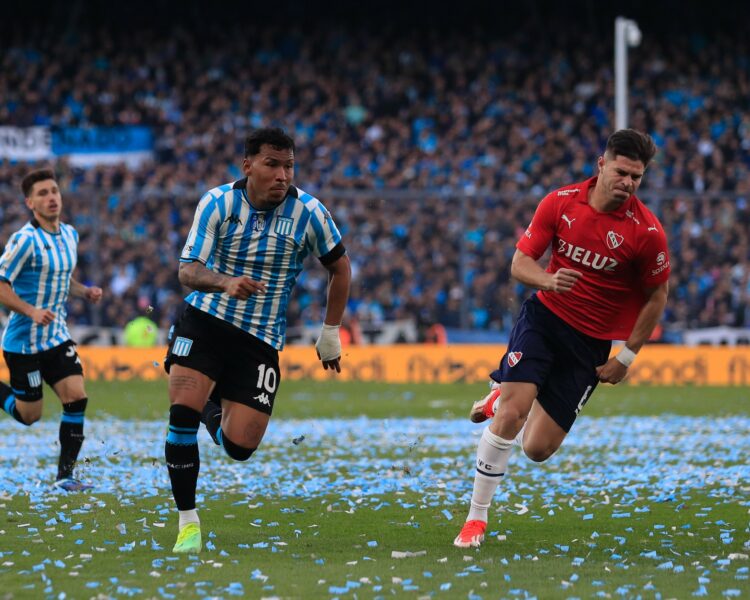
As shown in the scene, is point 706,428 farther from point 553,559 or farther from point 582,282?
point 553,559

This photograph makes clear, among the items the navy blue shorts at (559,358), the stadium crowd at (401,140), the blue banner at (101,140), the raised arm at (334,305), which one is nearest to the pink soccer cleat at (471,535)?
the navy blue shorts at (559,358)

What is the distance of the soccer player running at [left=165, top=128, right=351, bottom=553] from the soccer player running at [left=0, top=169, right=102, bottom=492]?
9.14 ft

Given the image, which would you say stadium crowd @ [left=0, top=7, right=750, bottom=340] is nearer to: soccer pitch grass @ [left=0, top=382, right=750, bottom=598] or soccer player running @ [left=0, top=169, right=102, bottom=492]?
soccer pitch grass @ [left=0, top=382, right=750, bottom=598]

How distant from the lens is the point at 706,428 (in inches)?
629

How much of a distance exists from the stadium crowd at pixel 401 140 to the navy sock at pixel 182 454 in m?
17.1

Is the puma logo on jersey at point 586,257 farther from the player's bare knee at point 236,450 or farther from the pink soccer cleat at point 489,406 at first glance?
the player's bare knee at point 236,450

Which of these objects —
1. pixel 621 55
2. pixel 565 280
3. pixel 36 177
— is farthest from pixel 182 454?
pixel 621 55

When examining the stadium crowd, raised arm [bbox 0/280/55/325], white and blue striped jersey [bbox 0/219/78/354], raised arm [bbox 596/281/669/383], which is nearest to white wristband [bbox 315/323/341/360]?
raised arm [bbox 596/281/669/383]

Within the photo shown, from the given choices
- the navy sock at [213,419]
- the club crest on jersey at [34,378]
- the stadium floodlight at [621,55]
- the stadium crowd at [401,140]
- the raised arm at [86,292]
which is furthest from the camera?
the stadium floodlight at [621,55]

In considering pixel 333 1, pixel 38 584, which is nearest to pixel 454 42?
pixel 333 1

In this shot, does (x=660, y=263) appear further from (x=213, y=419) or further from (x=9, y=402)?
(x=9, y=402)

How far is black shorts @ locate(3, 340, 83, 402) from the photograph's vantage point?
33.8 feet

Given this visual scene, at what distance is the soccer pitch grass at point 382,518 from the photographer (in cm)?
621

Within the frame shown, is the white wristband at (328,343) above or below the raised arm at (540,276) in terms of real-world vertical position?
below
